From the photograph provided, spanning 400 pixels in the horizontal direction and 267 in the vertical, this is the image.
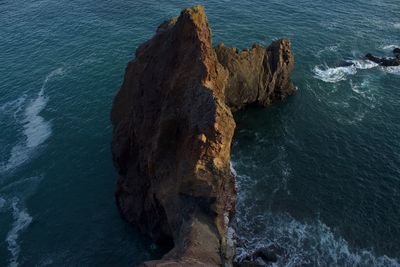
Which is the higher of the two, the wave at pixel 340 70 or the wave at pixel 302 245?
the wave at pixel 340 70

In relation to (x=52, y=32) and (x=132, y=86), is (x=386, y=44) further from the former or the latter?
(x=52, y=32)

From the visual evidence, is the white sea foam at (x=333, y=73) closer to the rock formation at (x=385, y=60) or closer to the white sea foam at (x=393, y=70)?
the rock formation at (x=385, y=60)

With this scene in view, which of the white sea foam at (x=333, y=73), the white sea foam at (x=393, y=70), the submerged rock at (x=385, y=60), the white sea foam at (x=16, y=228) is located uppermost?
the submerged rock at (x=385, y=60)

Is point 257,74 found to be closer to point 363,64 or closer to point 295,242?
point 363,64

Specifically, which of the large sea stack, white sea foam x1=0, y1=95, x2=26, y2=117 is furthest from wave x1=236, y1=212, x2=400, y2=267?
white sea foam x1=0, y1=95, x2=26, y2=117

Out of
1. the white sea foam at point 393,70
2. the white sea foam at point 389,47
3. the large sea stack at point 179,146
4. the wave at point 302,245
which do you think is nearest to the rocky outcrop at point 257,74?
the large sea stack at point 179,146
